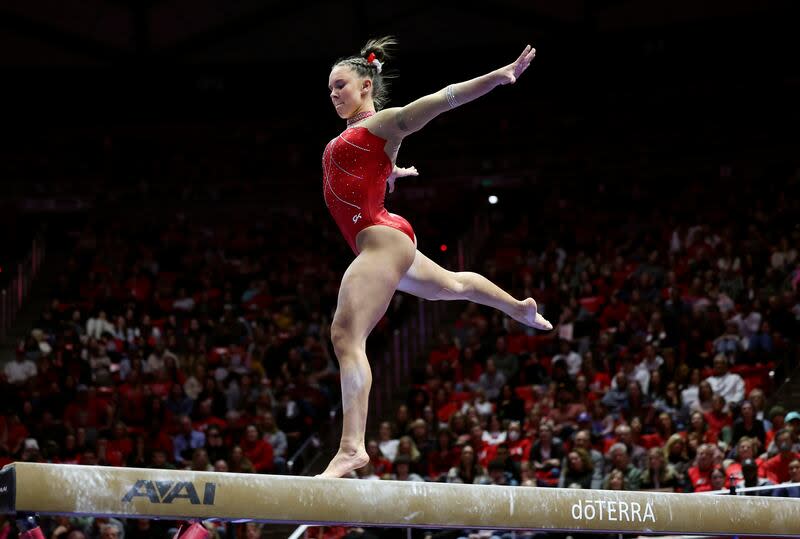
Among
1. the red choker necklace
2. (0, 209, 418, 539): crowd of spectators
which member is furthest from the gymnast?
(0, 209, 418, 539): crowd of spectators

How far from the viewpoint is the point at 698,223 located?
52.5 feet

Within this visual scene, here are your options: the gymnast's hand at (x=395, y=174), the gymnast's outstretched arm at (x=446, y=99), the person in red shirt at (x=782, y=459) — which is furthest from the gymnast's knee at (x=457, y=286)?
the person in red shirt at (x=782, y=459)

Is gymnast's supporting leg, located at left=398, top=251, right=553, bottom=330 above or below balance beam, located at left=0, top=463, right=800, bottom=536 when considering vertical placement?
above

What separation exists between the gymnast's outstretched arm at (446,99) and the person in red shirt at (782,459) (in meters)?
5.83

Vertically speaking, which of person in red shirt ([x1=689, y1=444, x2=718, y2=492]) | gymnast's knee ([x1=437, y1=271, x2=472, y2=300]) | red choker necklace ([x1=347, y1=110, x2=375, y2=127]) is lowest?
person in red shirt ([x1=689, y1=444, x2=718, y2=492])

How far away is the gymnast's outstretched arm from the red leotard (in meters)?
0.14

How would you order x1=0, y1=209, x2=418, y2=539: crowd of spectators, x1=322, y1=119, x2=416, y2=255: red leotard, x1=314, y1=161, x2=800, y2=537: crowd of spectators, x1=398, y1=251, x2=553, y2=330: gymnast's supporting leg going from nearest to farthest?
1. x1=322, y1=119, x2=416, y2=255: red leotard
2. x1=398, y1=251, x2=553, y2=330: gymnast's supporting leg
3. x1=314, y1=161, x2=800, y2=537: crowd of spectators
4. x1=0, y1=209, x2=418, y2=539: crowd of spectators

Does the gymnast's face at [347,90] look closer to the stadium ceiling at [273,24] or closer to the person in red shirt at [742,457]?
the person in red shirt at [742,457]

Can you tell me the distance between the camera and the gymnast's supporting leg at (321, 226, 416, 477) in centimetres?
484

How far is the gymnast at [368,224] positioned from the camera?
4863 mm

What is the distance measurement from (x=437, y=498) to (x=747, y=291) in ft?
32.7

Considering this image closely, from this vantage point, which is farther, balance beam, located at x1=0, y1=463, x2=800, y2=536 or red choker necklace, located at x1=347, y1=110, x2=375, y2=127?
red choker necklace, located at x1=347, y1=110, x2=375, y2=127

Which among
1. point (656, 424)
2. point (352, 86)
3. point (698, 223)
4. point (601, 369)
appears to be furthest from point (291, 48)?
point (352, 86)

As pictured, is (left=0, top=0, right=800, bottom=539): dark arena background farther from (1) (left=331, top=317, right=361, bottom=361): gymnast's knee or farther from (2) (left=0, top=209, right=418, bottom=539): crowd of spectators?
(1) (left=331, top=317, right=361, bottom=361): gymnast's knee
